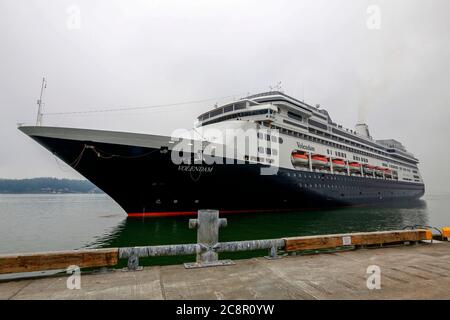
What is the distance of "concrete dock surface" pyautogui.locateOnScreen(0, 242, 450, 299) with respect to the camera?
3258mm

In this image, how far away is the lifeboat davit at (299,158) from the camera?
2522 cm

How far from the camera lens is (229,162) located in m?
18.0

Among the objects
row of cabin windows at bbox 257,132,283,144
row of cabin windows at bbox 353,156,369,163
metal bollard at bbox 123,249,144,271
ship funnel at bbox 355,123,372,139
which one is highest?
ship funnel at bbox 355,123,372,139

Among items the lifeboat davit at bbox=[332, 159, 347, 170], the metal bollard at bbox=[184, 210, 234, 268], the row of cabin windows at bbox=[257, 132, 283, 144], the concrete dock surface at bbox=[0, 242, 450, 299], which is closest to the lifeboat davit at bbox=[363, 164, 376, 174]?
the lifeboat davit at bbox=[332, 159, 347, 170]

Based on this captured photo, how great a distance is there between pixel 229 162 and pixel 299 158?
10970 mm

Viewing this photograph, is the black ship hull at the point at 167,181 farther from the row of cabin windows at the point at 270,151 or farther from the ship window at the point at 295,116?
the ship window at the point at 295,116

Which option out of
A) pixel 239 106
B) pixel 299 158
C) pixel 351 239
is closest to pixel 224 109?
pixel 239 106

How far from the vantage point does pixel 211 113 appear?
29.0 m

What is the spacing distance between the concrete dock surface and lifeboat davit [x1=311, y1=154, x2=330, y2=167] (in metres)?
23.6

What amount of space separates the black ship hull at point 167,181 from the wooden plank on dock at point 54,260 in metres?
12.0

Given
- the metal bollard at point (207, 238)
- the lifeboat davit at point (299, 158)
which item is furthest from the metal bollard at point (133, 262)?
the lifeboat davit at point (299, 158)

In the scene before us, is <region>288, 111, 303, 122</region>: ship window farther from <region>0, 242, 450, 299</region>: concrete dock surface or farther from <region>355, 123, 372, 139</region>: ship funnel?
<region>355, 123, 372, 139</region>: ship funnel
